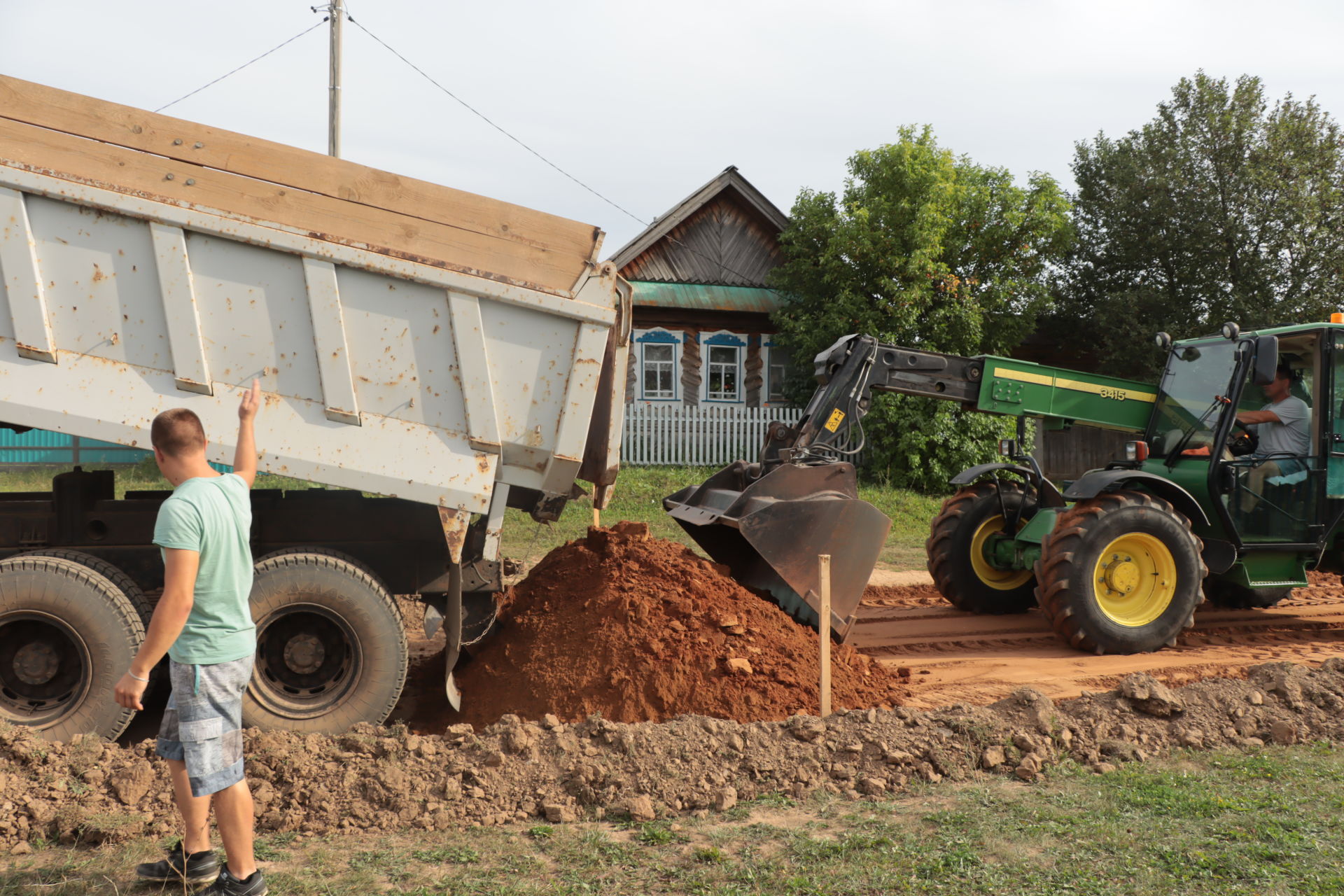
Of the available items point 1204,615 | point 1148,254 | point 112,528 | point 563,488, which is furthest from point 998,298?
point 112,528

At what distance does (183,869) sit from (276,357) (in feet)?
7.95

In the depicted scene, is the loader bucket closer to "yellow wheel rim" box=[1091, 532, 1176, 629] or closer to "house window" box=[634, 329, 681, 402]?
"yellow wheel rim" box=[1091, 532, 1176, 629]

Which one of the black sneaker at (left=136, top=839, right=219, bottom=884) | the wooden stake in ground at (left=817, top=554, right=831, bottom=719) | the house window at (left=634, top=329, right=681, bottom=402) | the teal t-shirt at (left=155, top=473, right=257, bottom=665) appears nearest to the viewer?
the teal t-shirt at (left=155, top=473, right=257, bottom=665)

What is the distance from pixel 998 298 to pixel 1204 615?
40.2 ft

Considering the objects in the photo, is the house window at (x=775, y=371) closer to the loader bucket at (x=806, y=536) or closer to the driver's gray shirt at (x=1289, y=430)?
the driver's gray shirt at (x=1289, y=430)

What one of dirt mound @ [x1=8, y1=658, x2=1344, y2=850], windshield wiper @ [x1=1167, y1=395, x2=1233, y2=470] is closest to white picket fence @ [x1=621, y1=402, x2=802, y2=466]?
windshield wiper @ [x1=1167, y1=395, x2=1233, y2=470]

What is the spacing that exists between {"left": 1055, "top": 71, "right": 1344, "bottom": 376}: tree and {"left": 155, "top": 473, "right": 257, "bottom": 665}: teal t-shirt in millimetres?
22845

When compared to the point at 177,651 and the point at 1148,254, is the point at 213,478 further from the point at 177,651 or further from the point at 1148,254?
the point at 1148,254

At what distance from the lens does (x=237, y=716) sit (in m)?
3.55

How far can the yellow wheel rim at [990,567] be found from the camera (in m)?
8.88

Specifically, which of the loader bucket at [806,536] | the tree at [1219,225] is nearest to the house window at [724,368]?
the tree at [1219,225]

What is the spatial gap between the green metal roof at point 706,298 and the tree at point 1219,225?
25.6ft

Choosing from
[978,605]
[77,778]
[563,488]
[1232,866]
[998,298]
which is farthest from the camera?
[998,298]

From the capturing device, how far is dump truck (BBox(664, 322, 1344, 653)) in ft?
21.5
